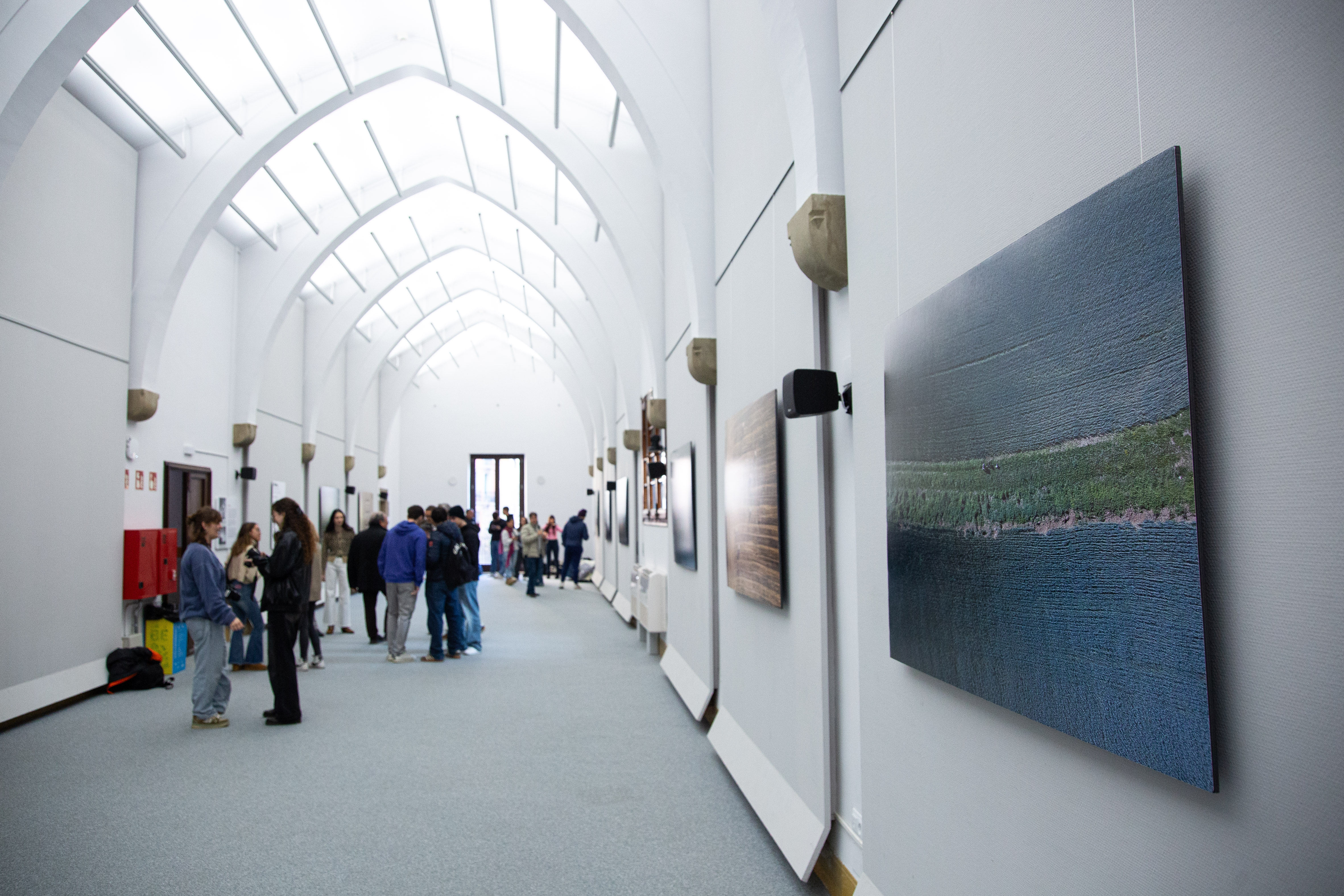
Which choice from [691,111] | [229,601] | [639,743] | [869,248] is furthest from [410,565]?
[869,248]

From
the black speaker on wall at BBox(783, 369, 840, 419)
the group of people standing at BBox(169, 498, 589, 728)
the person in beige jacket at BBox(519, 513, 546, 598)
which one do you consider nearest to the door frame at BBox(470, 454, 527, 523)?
the person in beige jacket at BBox(519, 513, 546, 598)

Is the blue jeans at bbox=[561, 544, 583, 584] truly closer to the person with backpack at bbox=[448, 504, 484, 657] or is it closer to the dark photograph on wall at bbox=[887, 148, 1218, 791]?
the person with backpack at bbox=[448, 504, 484, 657]


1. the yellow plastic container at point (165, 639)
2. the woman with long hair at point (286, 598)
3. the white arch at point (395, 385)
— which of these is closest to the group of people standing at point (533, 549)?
the white arch at point (395, 385)

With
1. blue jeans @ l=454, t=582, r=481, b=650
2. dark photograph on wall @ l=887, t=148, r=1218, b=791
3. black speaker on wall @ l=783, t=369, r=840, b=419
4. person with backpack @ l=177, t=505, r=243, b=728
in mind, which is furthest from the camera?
blue jeans @ l=454, t=582, r=481, b=650

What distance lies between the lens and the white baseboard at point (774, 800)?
10.8 feet

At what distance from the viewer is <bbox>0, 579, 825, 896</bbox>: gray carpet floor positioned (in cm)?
345

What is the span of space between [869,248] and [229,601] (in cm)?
678

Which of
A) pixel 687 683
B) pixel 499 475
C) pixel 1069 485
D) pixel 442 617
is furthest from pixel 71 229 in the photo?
pixel 499 475

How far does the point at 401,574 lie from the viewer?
859 cm

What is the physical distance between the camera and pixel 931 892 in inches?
88.7

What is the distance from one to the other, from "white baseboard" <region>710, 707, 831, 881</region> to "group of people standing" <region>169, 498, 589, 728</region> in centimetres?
338

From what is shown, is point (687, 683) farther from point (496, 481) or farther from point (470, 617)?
point (496, 481)

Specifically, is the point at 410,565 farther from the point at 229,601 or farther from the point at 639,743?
the point at 639,743

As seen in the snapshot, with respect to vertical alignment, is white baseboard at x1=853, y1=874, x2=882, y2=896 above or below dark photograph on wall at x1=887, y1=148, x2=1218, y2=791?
below
